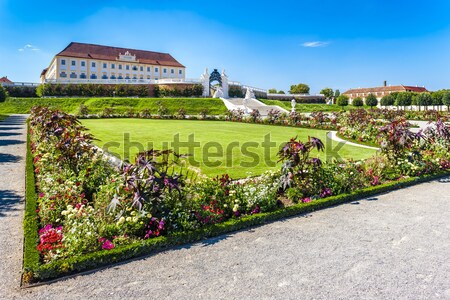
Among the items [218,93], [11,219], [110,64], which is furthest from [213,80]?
[11,219]

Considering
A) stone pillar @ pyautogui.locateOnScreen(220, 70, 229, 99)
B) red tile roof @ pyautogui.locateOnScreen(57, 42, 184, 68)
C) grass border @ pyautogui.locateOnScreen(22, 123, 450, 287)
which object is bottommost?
grass border @ pyautogui.locateOnScreen(22, 123, 450, 287)

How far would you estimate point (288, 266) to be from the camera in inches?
166

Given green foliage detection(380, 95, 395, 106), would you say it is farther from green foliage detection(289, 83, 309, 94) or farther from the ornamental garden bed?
the ornamental garden bed

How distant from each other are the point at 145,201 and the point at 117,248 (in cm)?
74

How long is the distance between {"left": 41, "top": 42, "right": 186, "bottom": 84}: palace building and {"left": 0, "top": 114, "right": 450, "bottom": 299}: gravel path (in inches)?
2138

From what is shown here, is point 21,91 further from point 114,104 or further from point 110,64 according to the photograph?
point 114,104

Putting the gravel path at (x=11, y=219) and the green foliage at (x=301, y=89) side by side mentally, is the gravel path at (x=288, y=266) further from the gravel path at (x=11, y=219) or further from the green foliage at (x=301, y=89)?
the green foliage at (x=301, y=89)

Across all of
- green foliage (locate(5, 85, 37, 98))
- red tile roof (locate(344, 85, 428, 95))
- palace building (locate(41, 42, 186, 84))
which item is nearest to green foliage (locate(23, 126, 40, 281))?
palace building (locate(41, 42, 186, 84))

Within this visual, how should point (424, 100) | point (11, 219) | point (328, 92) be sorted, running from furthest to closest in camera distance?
point (328, 92) < point (424, 100) < point (11, 219)

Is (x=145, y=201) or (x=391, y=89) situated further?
(x=391, y=89)

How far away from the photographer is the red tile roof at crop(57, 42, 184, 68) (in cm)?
6475

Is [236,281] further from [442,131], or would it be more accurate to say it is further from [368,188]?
→ [442,131]

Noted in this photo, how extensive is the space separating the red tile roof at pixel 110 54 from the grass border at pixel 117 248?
65.6 meters

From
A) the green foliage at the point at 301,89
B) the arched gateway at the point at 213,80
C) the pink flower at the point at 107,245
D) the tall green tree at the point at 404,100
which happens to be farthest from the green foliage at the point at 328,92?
the pink flower at the point at 107,245
